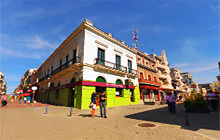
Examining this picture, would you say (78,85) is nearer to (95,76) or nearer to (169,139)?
(95,76)

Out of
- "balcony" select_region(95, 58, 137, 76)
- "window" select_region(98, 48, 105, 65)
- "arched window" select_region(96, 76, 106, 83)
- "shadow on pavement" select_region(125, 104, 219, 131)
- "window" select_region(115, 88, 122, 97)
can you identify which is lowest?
"shadow on pavement" select_region(125, 104, 219, 131)

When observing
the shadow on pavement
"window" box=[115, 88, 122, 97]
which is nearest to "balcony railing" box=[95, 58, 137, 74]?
"window" box=[115, 88, 122, 97]

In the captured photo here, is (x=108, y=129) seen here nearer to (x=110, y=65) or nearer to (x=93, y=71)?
(x=93, y=71)

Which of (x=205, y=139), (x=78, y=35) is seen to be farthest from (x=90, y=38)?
(x=205, y=139)

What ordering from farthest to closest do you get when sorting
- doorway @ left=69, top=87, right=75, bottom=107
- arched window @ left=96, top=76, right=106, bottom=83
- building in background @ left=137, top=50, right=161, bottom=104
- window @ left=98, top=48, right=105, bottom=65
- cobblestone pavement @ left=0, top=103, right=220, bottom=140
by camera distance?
building in background @ left=137, top=50, right=161, bottom=104 → window @ left=98, top=48, right=105, bottom=65 → doorway @ left=69, top=87, right=75, bottom=107 → arched window @ left=96, top=76, right=106, bottom=83 → cobblestone pavement @ left=0, top=103, right=220, bottom=140

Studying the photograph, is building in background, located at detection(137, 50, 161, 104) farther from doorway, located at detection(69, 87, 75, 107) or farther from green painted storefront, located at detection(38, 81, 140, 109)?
doorway, located at detection(69, 87, 75, 107)

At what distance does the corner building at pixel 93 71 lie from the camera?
1270cm

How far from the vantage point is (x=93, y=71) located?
13453mm

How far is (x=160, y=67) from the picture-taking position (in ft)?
105

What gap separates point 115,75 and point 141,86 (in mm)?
7033

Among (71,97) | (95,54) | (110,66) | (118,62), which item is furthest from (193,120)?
(71,97)

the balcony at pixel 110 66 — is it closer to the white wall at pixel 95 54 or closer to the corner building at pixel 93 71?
the corner building at pixel 93 71

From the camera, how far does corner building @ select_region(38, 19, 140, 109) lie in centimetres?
1270

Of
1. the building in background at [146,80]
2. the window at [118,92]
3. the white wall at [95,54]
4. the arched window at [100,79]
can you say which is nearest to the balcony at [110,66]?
the white wall at [95,54]
